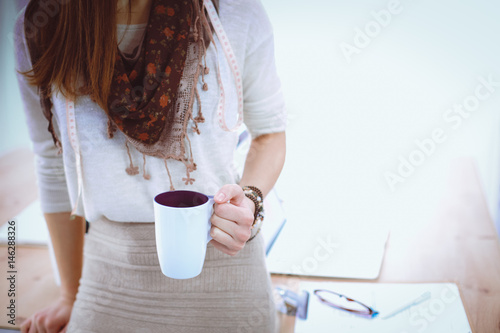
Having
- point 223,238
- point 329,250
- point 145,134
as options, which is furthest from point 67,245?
point 329,250

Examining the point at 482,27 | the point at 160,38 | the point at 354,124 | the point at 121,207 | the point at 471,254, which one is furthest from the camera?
the point at 354,124

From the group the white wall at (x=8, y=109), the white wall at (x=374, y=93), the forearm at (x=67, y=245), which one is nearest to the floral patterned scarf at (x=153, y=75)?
the forearm at (x=67, y=245)

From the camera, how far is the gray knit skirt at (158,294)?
2.58 feet

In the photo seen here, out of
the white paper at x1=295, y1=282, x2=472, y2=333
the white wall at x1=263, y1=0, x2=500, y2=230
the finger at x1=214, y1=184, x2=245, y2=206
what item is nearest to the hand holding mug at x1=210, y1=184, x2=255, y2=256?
the finger at x1=214, y1=184, x2=245, y2=206

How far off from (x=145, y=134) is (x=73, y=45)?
171mm

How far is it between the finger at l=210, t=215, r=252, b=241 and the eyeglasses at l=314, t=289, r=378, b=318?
1.18ft

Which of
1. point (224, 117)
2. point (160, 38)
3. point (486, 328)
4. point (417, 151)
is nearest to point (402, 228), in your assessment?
point (417, 151)

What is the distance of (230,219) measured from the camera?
0.59 meters

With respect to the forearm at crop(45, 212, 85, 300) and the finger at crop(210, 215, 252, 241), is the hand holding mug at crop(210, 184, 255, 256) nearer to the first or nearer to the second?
the finger at crop(210, 215, 252, 241)

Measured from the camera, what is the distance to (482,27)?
4.62 ft

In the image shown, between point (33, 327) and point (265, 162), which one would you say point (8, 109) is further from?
point (265, 162)

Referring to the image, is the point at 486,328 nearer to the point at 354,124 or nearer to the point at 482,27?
the point at 354,124

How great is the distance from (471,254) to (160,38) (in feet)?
2.91

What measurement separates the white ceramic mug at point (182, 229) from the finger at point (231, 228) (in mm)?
10
